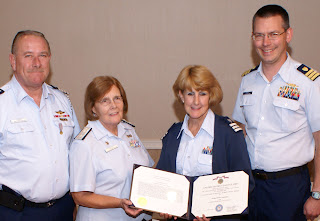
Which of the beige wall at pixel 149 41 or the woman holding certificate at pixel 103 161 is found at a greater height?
the beige wall at pixel 149 41

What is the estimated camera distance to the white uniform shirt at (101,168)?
7.85ft

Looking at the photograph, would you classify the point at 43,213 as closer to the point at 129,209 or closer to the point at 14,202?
the point at 14,202

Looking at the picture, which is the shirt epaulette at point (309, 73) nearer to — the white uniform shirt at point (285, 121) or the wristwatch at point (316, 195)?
the white uniform shirt at point (285, 121)

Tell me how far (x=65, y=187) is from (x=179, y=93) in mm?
1101

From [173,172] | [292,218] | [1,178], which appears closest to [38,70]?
[1,178]

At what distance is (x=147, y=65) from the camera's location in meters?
4.61

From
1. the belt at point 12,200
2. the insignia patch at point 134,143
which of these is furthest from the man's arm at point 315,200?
the belt at point 12,200

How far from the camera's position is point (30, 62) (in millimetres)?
2537

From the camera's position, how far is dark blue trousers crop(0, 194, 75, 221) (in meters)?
2.45

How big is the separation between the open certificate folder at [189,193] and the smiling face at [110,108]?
1.42 ft

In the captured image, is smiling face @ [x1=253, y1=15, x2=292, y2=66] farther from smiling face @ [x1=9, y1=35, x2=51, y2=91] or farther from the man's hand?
smiling face @ [x1=9, y1=35, x2=51, y2=91]

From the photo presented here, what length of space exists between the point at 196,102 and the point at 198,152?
350mm

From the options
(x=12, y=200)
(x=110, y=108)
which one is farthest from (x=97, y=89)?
(x=12, y=200)

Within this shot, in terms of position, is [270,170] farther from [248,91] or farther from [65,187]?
[65,187]
